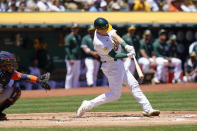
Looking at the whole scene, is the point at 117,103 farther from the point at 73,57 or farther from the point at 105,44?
the point at 73,57

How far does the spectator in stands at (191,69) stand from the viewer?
18.0 meters

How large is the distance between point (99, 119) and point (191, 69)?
10.3 meters

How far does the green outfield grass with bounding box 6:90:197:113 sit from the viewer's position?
423 inches

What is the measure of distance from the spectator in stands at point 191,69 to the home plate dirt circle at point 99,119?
857 cm

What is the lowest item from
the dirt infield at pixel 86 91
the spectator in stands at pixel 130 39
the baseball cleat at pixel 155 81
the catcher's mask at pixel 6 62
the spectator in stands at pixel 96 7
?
the dirt infield at pixel 86 91

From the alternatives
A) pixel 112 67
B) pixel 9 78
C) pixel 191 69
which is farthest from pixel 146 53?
pixel 9 78

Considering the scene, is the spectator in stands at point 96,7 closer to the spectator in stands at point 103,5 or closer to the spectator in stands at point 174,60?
the spectator in stands at point 103,5

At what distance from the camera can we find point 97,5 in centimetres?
1786

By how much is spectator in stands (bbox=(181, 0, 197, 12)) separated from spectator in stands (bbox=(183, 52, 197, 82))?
6.72ft

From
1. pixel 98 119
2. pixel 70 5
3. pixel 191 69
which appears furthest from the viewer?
pixel 70 5

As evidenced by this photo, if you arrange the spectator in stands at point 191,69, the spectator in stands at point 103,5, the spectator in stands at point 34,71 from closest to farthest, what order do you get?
the spectator in stands at point 34,71
the spectator in stands at point 103,5
the spectator in stands at point 191,69

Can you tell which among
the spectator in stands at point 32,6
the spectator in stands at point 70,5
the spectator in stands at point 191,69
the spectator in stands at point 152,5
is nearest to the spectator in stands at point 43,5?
the spectator in stands at point 32,6

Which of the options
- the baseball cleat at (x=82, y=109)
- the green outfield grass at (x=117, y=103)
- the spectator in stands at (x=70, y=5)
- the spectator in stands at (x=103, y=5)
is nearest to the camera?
the baseball cleat at (x=82, y=109)

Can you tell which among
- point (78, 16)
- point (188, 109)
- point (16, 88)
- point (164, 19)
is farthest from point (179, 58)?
point (16, 88)
